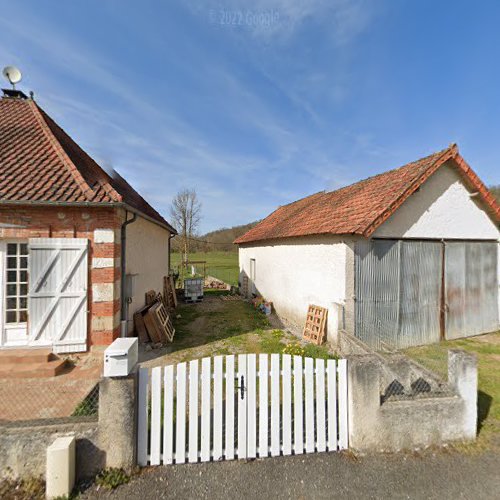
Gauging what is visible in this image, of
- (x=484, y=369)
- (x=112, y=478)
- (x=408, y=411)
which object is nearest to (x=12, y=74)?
(x=112, y=478)

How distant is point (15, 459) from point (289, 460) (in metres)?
3.01

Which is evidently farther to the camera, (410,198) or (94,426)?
(410,198)

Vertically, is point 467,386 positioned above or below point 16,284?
below

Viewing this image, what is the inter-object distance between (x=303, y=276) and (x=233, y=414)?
19.3 ft

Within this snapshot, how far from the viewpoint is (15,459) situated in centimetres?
269

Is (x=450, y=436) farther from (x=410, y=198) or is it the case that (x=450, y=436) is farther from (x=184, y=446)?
(x=410, y=198)

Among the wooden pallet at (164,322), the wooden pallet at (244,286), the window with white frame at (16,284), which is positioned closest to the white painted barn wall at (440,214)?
the wooden pallet at (164,322)

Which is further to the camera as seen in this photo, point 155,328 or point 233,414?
point 155,328

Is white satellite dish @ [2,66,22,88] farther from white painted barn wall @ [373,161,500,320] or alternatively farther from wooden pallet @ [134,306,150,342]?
white painted barn wall @ [373,161,500,320]

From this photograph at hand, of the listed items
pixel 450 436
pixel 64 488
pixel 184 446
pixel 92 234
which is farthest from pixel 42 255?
pixel 450 436

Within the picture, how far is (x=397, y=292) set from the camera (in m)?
6.95

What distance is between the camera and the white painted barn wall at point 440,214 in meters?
6.99

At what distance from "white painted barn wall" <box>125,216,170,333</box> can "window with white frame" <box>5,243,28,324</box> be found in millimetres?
2073

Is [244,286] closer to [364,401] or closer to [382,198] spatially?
[382,198]
